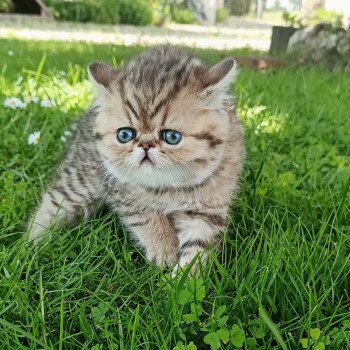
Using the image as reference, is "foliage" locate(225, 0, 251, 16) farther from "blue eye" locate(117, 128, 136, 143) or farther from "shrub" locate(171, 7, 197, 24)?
"blue eye" locate(117, 128, 136, 143)

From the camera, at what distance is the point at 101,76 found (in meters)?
2.29

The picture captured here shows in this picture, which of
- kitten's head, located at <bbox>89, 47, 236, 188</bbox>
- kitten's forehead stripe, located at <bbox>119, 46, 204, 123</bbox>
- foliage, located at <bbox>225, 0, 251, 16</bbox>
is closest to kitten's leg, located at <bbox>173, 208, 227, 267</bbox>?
kitten's head, located at <bbox>89, 47, 236, 188</bbox>

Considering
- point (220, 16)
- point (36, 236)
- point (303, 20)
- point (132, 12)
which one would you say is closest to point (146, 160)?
point (36, 236)

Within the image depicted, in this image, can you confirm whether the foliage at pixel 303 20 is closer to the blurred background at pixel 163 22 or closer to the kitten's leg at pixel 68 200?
the blurred background at pixel 163 22

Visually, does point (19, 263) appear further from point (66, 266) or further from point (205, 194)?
point (205, 194)

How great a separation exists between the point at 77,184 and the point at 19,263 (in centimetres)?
63

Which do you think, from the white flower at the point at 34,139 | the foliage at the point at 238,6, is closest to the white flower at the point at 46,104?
the white flower at the point at 34,139

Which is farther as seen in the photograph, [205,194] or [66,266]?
[205,194]

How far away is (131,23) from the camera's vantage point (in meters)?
18.0

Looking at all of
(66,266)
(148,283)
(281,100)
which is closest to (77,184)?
(66,266)

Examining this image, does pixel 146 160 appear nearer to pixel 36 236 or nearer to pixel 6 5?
pixel 36 236

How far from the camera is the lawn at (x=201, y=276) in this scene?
1.73 metres

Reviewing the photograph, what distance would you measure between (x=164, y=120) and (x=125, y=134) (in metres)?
0.19

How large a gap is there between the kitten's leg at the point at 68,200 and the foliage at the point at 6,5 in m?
14.6
